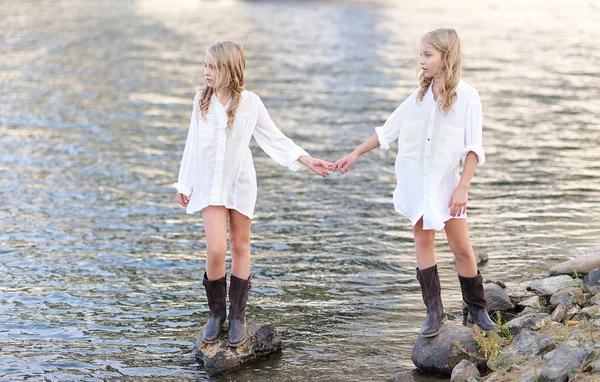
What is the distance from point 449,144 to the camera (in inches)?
249

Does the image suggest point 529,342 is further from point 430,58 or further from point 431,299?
point 430,58

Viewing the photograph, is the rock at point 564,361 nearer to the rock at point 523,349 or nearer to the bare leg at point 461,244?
the rock at point 523,349

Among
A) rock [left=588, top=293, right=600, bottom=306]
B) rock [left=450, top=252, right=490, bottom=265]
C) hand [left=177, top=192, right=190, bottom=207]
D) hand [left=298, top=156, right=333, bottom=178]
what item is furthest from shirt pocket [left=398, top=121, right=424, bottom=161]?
rock [left=450, top=252, right=490, bottom=265]

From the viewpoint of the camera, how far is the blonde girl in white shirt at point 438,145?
6250 mm

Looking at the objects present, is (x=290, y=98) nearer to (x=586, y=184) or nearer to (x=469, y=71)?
(x=469, y=71)

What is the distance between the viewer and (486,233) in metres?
10.7

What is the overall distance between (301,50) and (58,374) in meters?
25.4

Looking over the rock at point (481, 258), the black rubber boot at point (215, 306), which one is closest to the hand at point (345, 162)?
the black rubber boot at point (215, 306)

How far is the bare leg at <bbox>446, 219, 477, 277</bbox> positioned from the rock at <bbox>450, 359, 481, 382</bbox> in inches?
26.8

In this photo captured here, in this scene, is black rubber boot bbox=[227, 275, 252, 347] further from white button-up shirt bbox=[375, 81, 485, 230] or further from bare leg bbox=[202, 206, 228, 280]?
white button-up shirt bbox=[375, 81, 485, 230]

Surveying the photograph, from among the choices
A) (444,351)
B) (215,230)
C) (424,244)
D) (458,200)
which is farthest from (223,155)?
(444,351)

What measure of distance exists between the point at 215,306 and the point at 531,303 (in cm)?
271

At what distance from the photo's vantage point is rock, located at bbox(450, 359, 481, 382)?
244 inches

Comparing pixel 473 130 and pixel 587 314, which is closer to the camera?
pixel 473 130
